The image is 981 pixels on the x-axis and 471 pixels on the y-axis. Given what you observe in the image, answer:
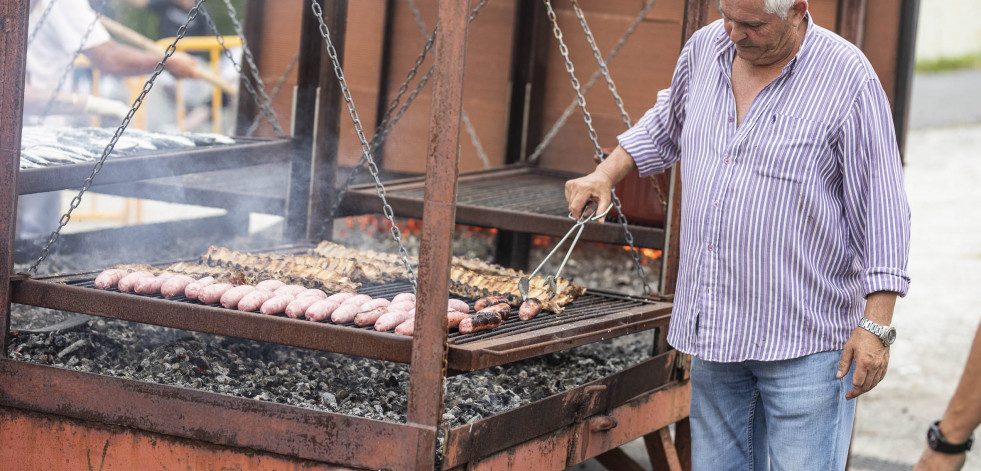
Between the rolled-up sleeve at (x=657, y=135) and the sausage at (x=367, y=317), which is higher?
the rolled-up sleeve at (x=657, y=135)

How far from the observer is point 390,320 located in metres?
3.32

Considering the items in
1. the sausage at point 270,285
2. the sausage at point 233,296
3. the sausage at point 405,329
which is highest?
the sausage at point 270,285

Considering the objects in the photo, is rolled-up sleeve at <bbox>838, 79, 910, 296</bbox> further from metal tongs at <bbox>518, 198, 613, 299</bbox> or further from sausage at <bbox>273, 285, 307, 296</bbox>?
sausage at <bbox>273, 285, 307, 296</bbox>

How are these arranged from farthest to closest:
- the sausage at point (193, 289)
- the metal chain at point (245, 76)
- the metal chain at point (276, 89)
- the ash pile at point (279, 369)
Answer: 1. the metal chain at point (276, 89)
2. the metal chain at point (245, 76)
3. the ash pile at point (279, 369)
4. the sausage at point (193, 289)

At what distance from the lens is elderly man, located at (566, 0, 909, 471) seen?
9.67ft

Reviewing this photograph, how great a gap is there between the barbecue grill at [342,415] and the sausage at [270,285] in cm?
26

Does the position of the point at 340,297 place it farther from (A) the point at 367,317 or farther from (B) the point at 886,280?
(B) the point at 886,280

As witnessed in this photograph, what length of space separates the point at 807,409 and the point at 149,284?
2429mm

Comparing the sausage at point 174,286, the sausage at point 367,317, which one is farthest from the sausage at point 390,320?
the sausage at point 174,286

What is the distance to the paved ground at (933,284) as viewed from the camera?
704 centimetres

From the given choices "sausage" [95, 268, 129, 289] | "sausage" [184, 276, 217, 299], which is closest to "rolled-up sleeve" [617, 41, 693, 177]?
"sausage" [184, 276, 217, 299]

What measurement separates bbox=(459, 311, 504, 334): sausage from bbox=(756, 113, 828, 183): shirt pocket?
1093mm

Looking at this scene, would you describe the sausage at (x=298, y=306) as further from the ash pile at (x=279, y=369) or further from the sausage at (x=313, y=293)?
the ash pile at (x=279, y=369)

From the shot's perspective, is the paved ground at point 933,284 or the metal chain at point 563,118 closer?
the metal chain at point 563,118
